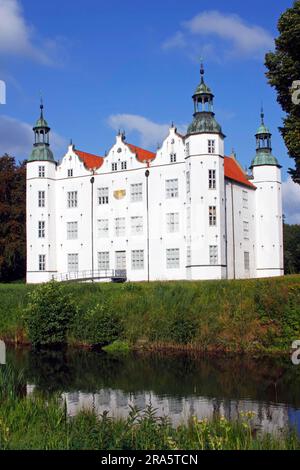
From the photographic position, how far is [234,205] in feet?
152

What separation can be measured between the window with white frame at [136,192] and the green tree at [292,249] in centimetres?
2142

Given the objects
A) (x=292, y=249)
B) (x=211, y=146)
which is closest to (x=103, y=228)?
(x=211, y=146)

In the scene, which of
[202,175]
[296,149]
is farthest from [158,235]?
[296,149]

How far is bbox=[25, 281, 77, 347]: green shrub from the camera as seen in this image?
3231 cm

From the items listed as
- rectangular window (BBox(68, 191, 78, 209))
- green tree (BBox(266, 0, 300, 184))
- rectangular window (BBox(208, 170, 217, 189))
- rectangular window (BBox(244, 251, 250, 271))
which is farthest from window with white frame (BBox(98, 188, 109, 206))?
green tree (BBox(266, 0, 300, 184))

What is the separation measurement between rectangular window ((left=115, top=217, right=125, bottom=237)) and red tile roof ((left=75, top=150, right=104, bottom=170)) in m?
5.36

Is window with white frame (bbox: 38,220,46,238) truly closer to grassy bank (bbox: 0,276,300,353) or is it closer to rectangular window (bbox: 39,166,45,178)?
rectangular window (bbox: 39,166,45,178)

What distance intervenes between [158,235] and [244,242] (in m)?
7.36

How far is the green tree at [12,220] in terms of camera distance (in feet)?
170

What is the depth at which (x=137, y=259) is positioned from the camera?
46031 mm

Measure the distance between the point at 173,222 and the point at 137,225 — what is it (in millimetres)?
3283

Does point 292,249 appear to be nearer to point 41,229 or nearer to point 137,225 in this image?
point 137,225

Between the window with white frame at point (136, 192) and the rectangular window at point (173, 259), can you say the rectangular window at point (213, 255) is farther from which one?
the window with white frame at point (136, 192)
